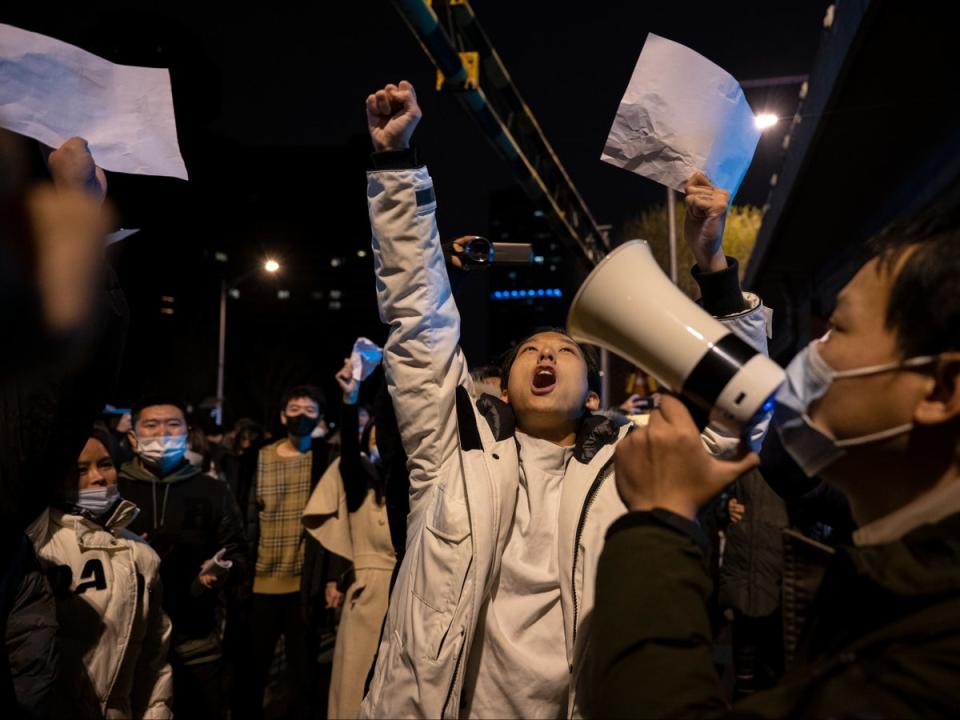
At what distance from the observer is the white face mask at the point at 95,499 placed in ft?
11.9

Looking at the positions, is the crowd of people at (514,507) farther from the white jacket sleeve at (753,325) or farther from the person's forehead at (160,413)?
the person's forehead at (160,413)

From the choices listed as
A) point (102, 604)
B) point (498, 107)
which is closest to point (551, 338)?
point (102, 604)

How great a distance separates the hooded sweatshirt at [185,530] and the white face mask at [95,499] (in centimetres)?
85

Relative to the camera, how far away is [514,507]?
2.38 m

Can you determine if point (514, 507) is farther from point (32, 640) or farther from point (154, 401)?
point (154, 401)

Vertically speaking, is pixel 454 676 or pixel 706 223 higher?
pixel 706 223

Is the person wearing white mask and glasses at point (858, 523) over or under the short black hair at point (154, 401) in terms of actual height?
over

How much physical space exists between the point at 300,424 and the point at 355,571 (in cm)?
179

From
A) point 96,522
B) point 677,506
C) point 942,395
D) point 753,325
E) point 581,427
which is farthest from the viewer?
point 96,522

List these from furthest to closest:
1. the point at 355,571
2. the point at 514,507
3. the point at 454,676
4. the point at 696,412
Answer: the point at 355,571
the point at 514,507
the point at 454,676
the point at 696,412

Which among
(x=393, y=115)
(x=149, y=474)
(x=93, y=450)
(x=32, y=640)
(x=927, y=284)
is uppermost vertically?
(x=393, y=115)

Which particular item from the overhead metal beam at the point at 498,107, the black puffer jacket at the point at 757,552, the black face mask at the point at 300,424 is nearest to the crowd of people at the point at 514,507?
the black puffer jacket at the point at 757,552

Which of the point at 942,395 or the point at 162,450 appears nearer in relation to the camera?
the point at 942,395

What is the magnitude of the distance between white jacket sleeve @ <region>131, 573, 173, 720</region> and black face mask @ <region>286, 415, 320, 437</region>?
9.45ft
